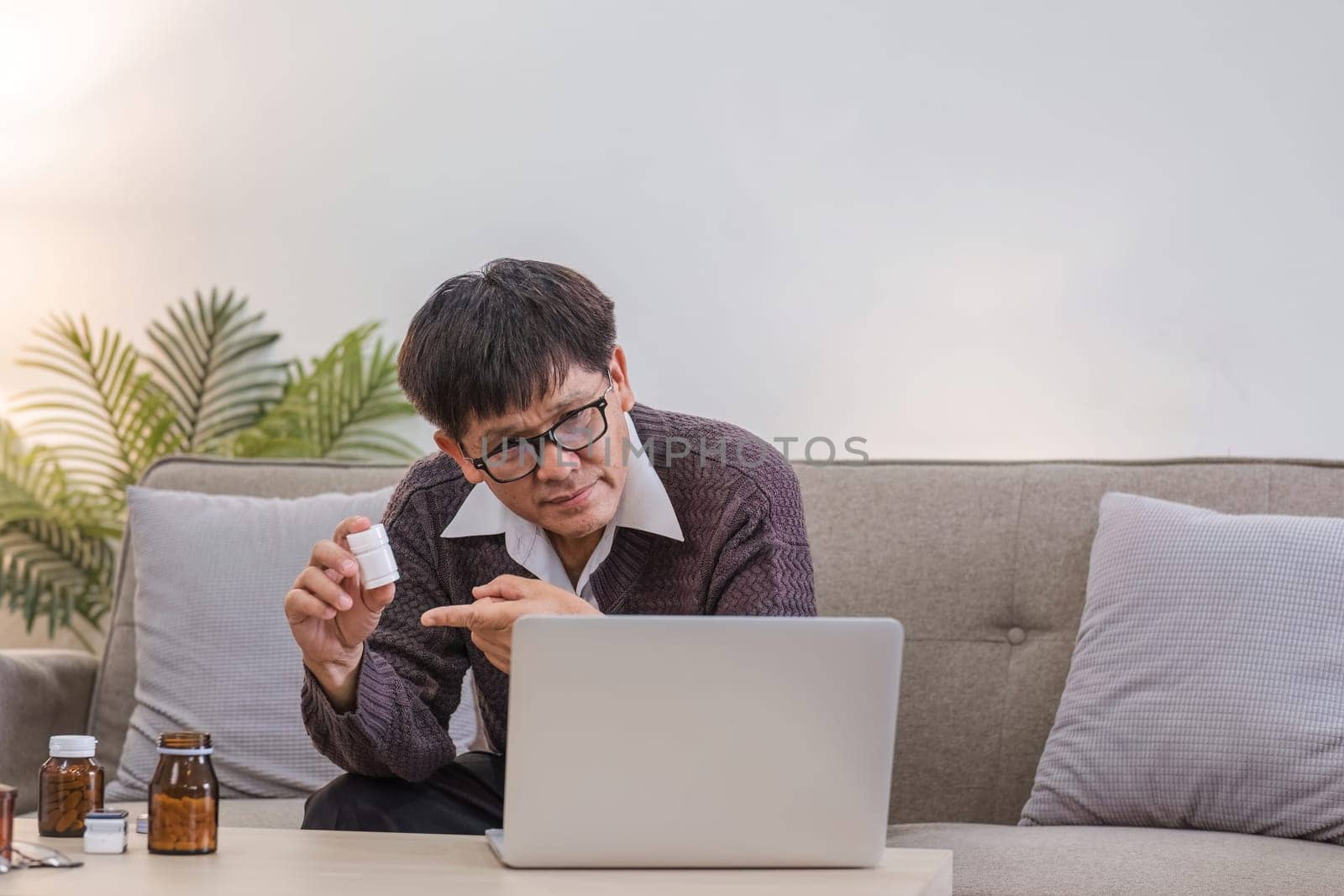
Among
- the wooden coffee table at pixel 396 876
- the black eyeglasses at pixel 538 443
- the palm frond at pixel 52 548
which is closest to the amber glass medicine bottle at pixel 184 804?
the wooden coffee table at pixel 396 876

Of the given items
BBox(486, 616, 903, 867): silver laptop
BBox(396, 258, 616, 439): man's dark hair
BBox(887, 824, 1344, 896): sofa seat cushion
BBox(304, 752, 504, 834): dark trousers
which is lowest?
BBox(887, 824, 1344, 896): sofa seat cushion

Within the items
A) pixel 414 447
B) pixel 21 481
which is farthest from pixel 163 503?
pixel 21 481

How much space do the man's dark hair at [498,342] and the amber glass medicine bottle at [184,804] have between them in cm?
44

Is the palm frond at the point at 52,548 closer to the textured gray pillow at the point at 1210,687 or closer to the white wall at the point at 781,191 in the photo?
the white wall at the point at 781,191

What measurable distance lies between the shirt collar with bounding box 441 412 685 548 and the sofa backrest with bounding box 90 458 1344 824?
53 centimetres

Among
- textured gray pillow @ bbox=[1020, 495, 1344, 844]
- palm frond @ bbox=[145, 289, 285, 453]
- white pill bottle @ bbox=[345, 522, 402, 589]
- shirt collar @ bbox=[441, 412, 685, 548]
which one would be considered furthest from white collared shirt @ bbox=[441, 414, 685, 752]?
palm frond @ bbox=[145, 289, 285, 453]

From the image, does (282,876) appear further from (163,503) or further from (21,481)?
(21,481)

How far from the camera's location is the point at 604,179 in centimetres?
270

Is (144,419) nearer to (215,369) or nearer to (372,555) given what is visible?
(215,369)

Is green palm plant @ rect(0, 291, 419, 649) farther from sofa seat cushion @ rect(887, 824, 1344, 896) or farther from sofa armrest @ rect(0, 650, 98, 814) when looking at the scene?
sofa seat cushion @ rect(887, 824, 1344, 896)

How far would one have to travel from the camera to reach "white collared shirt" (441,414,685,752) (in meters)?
1.53

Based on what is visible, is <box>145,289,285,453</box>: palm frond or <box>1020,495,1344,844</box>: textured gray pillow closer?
<box>1020,495,1344,844</box>: textured gray pillow

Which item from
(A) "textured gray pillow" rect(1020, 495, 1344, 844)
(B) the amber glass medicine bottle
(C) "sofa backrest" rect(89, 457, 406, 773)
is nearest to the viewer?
(B) the amber glass medicine bottle

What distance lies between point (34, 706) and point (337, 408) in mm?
889
